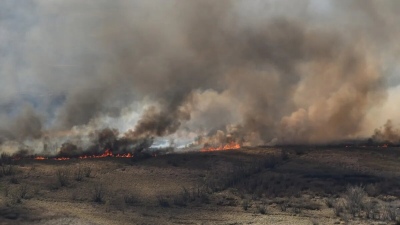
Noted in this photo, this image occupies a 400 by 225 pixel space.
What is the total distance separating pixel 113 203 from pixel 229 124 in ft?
71.8

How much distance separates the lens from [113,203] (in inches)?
776

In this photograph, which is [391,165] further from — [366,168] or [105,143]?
[105,143]

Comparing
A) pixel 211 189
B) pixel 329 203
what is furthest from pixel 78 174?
pixel 329 203

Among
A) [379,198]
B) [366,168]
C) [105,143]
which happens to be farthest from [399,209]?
[105,143]

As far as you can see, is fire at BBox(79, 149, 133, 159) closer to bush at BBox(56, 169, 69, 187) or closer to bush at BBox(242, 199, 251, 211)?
bush at BBox(56, 169, 69, 187)

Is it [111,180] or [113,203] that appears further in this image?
[111,180]

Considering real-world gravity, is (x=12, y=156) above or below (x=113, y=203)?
above

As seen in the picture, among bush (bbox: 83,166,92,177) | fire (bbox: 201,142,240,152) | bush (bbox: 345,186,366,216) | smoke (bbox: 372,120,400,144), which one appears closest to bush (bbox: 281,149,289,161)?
fire (bbox: 201,142,240,152)

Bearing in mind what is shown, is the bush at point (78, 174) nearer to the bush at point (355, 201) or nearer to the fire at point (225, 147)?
the fire at point (225, 147)

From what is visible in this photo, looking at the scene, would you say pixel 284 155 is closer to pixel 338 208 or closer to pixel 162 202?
pixel 338 208

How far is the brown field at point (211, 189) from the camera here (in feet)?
59.4

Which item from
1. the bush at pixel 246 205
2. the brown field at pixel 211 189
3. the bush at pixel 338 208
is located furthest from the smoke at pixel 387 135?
the bush at pixel 246 205

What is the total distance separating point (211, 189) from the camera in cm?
2247

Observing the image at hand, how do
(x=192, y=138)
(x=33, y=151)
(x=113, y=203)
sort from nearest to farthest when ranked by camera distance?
(x=113, y=203)
(x=33, y=151)
(x=192, y=138)
